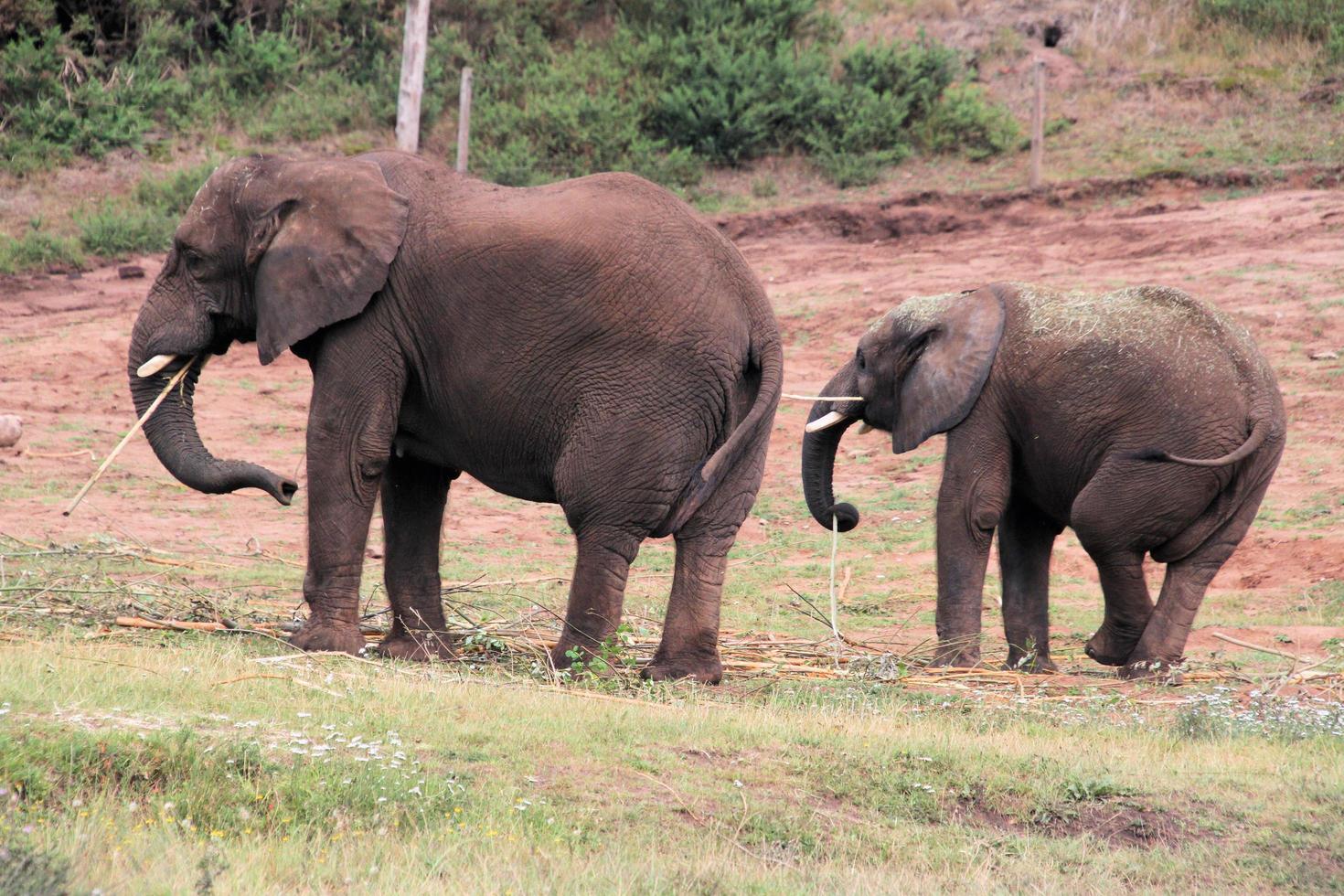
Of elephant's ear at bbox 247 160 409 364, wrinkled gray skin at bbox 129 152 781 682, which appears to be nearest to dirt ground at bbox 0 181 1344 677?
wrinkled gray skin at bbox 129 152 781 682

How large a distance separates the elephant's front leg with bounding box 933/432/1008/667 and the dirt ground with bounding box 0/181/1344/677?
229 centimetres

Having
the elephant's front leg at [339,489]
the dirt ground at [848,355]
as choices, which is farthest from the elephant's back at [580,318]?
the dirt ground at [848,355]

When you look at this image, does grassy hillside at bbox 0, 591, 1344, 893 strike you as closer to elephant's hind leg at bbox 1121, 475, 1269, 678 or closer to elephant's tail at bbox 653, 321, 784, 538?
elephant's tail at bbox 653, 321, 784, 538

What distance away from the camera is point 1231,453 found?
9602 mm

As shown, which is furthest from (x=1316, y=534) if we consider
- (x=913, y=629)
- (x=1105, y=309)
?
(x=1105, y=309)

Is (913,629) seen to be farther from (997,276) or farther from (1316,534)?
(997,276)

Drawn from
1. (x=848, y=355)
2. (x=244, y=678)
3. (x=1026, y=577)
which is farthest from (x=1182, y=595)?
(x=848, y=355)

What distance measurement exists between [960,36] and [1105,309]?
19.1 m

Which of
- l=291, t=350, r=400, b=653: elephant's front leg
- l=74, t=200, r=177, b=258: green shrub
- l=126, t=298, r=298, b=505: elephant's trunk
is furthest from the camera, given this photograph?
l=74, t=200, r=177, b=258: green shrub

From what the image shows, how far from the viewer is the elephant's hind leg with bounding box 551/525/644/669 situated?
873 cm

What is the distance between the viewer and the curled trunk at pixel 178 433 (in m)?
9.26

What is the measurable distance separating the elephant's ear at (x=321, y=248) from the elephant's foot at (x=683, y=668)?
246cm

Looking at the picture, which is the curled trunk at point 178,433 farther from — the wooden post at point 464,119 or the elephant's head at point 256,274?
the wooden post at point 464,119

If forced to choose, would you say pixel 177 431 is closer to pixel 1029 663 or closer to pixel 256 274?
pixel 256 274
